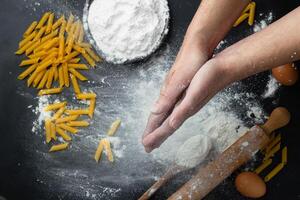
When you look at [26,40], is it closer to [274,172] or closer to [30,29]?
[30,29]

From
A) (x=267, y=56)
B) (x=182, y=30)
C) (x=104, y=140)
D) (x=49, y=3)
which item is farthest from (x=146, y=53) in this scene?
(x=267, y=56)

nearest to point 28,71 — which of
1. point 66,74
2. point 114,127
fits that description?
point 66,74

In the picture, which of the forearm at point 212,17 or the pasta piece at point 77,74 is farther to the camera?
the pasta piece at point 77,74

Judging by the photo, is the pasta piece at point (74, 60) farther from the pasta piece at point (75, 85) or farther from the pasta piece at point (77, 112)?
the pasta piece at point (77, 112)

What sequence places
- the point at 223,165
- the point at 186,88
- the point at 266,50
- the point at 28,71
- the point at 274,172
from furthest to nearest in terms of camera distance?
the point at 28,71, the point at 274,172, the point at 223,165, the point at 186,88, the point at 266,50

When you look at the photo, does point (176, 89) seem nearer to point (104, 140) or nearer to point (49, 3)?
point (104, 140)

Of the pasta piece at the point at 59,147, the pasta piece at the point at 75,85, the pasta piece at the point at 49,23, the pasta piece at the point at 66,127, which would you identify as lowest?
the pasta piece at the point at 59,147

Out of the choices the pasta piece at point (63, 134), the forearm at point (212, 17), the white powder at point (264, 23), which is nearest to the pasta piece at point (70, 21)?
the pasta piece at point (63, 134)
